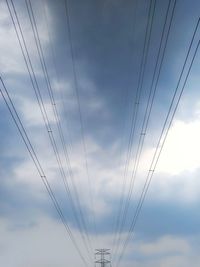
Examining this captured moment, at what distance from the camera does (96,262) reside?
12794cm

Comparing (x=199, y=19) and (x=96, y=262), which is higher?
(x=96, y=262)

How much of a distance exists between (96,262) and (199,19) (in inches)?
4580

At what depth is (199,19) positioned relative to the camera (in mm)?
22578

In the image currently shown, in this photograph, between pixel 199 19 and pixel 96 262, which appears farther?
pixel 96 262
